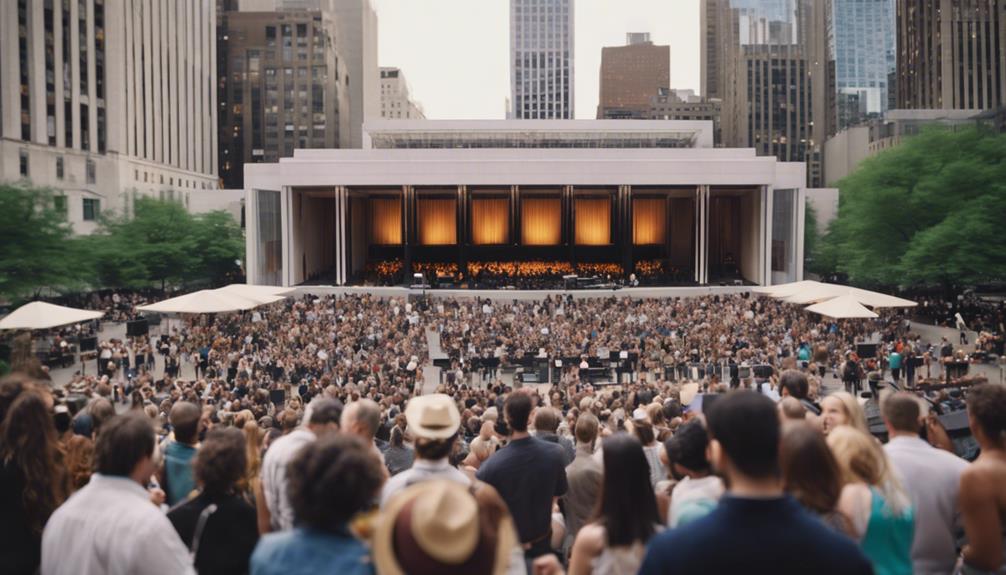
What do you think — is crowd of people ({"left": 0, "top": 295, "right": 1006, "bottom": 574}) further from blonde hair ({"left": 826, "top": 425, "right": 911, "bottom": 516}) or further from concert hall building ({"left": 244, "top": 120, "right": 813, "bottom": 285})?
concert hall building ({"left": 244, "top": 120, "right": 813, "bottom": 285})

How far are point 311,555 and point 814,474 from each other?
8.06ft

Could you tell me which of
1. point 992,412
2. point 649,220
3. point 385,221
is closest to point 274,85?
point 385,221

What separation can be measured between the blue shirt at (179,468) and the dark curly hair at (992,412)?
212 inches

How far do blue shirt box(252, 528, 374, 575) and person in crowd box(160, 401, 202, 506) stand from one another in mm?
2977

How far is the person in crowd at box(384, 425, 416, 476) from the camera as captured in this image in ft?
30.1

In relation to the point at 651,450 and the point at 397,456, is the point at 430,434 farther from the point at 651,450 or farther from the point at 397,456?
the point at 397,456

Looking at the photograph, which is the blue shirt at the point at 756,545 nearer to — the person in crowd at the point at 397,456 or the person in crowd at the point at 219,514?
the person in crowd at the point at 219,514

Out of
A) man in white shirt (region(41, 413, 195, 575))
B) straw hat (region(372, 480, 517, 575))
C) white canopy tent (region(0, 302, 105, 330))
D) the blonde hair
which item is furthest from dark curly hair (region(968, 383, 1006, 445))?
white canopy tent (region(0, 302, 105, 330))

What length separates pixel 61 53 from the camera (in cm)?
6744

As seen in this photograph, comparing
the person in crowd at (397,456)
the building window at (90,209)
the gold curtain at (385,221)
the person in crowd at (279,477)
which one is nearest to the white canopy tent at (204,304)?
the person in crowd at (397,456)

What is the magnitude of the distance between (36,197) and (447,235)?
1158 inches

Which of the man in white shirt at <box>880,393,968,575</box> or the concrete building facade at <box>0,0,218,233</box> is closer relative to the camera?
the man in white shirt at <box>880,393,968,575</box>

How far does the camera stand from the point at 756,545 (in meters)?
2.77

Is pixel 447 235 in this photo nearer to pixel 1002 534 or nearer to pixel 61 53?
pixel 61 53
